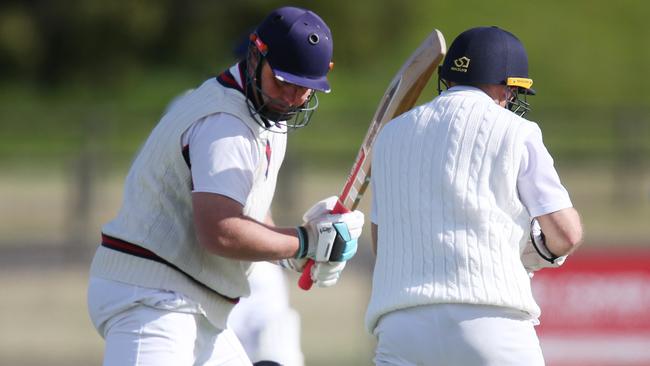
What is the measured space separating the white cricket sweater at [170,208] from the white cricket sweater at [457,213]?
2.05 ft

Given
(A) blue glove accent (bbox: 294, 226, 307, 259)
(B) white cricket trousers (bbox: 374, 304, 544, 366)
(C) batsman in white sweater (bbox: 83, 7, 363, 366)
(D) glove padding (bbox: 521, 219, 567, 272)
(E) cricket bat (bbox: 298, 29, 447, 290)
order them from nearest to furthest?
(B) white cricket trousers (bbox: 374, 304, 544, 366) → (D) glove padding (bbox: 521, 219, 567, 272) → (C) batsman in white sweater (bbox: 83, 7, 363, 366) → (A) blue glove accent (bbox: 294, 226, 307, 259) → (E) cricket bat (bbox: 298, 29, 447, 290)

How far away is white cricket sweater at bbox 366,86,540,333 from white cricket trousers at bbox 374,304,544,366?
4cm

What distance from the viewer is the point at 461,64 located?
3799 mm

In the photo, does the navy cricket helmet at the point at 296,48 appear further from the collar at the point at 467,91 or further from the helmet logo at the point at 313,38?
the collar at the point at 467,91

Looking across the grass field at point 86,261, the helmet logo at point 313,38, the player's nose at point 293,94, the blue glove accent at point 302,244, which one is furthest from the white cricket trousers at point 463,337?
the grass field at point 86,261

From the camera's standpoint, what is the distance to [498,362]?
350 cm

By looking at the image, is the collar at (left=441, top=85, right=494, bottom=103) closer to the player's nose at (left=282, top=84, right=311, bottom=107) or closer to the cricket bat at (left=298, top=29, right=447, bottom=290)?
the cricket bat at (left=298, top=29, right=447, bottom=290)

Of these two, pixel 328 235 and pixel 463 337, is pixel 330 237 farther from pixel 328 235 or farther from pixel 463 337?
pixel 463 337

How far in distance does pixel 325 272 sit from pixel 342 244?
0.21m

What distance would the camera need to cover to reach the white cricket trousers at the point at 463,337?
11.5ft

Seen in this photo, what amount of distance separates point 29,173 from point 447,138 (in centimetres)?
1485

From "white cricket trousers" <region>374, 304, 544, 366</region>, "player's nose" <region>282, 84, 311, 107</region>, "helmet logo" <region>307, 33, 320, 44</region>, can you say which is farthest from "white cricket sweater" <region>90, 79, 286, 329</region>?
"white cricket trousers" <region>374, 304, 544, 366</region>

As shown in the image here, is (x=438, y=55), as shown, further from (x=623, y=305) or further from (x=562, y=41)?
(x=562, y=41)

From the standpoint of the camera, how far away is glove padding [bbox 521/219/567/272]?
146 inches
